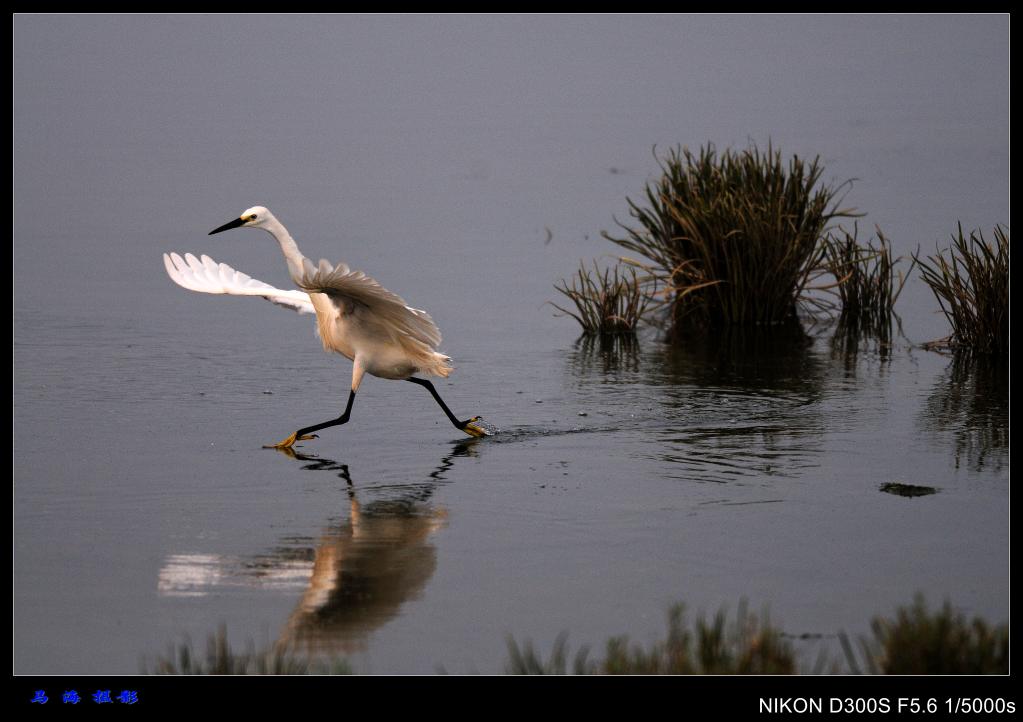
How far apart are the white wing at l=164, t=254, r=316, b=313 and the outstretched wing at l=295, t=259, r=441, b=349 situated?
670mm

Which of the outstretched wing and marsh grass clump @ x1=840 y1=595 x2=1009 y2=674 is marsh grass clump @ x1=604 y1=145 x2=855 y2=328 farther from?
marsh grass clump @ x1=840 y1=595 x2=1009 y2=674

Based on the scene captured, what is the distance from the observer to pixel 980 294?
476 inches

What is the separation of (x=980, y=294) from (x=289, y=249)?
5.52 m

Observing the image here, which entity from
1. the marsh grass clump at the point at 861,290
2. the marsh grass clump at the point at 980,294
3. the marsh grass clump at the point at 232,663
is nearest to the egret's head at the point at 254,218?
→ the marsh grass clump at the point at 232,663

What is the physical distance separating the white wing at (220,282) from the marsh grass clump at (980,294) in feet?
15.3

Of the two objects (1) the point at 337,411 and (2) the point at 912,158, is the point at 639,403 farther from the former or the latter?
(2) the point at 912,158

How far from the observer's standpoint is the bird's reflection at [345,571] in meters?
6.24

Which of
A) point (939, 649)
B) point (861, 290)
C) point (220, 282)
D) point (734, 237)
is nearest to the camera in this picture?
point (939, 649)

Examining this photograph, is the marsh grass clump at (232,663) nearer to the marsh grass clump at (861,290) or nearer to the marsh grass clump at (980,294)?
the marsh grass clump at (980,294)

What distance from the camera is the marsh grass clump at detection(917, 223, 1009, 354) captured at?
1177cm

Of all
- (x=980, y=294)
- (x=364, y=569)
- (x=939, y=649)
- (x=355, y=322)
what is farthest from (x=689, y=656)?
(x=980, y=294)

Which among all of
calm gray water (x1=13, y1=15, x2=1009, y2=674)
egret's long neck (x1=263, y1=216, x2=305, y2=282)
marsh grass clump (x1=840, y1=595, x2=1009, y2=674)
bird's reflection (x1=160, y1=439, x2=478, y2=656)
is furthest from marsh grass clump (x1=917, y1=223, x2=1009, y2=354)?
marsh grass clump (x1=840, y1=595, x2=1009, y2=674)

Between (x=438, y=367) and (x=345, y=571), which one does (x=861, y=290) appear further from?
(x=345, y=571)

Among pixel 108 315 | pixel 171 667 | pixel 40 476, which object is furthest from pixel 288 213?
pixel 171 667
